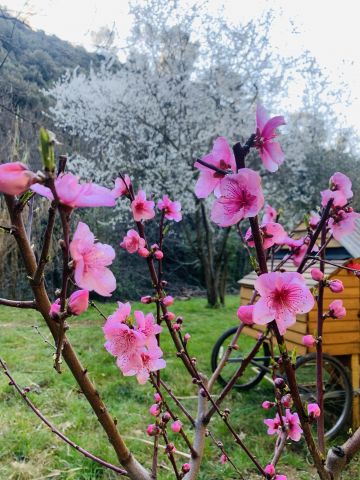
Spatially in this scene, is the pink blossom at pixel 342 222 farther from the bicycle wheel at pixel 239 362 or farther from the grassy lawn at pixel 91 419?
the bicycle wheel at pixel 239 362

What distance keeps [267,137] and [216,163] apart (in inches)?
3.5

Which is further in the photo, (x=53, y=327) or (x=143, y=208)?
(x=143, y=208)

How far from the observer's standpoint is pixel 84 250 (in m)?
0.54

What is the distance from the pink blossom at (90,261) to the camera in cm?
52

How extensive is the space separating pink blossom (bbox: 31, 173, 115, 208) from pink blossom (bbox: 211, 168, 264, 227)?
0.62ft

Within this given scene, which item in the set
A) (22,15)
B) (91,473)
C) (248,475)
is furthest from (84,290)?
(22,15)

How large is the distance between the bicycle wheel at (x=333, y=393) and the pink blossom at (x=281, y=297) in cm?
213

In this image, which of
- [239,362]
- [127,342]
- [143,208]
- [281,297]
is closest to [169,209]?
[143,208]

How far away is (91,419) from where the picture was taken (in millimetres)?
2863

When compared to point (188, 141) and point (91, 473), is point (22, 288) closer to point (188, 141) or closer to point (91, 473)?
point (188, 141)

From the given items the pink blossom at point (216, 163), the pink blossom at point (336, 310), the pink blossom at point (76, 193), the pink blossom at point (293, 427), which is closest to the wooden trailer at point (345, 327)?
the pink blossom at point (293, 427)

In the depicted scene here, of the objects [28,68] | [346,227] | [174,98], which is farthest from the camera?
[28,68]

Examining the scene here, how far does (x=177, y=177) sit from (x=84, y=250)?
8029 millimetres

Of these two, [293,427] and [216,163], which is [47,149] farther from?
[293,427]
